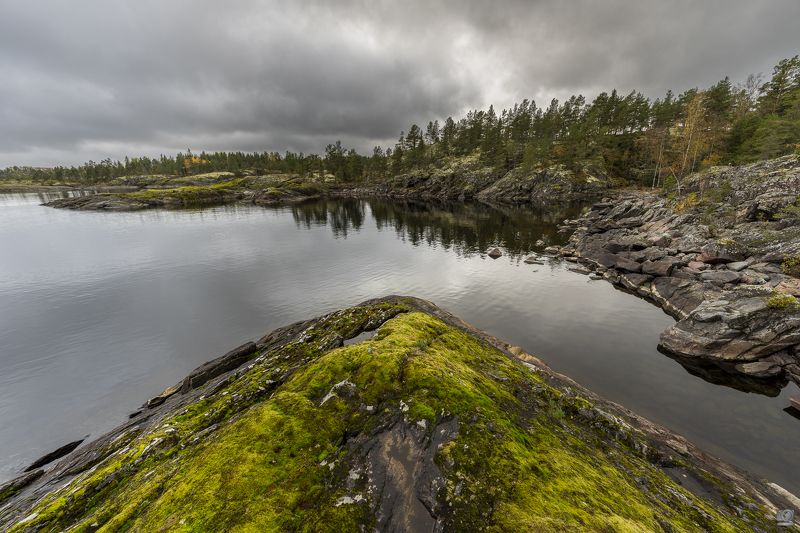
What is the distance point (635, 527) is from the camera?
537 cm

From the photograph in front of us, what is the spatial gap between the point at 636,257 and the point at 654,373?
964 inches

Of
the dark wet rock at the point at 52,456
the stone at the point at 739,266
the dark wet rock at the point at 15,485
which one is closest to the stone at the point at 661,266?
the stone at the point at 739,266

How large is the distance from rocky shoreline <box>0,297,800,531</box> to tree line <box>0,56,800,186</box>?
249 ft

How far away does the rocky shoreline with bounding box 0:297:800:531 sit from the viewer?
18.0 feet

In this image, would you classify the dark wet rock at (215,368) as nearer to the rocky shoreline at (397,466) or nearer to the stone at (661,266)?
the rocky shoreline at (397,466)

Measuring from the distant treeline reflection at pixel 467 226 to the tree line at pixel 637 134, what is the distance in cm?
2897

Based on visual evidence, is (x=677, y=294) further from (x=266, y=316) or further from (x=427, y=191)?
(x=427, y=191)

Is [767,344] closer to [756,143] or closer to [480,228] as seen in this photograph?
[480,228]

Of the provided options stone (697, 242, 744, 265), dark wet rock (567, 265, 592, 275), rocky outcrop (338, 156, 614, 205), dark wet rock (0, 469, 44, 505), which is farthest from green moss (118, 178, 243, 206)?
stone (697, 242, 744, 265)

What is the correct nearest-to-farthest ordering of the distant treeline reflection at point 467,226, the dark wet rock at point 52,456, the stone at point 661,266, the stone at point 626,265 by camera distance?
the dark wet rock at point 52,456
the stone at point 661,266
the stone at point 626,265
the distant treeline reflection at point 467,226

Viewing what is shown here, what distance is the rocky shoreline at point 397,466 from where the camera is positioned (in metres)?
5.48

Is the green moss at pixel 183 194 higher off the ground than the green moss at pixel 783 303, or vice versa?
the green moss at pixel 183 194

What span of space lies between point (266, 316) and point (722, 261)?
47816mm

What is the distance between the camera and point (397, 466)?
6.45 meters
